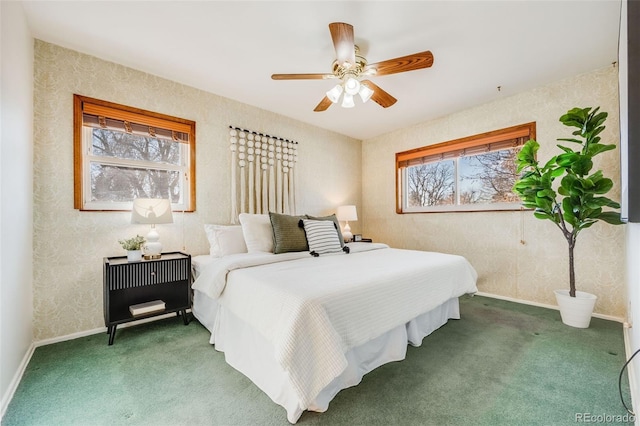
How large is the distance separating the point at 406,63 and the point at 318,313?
1845mm

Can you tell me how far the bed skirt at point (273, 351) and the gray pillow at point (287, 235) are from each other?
795 mm

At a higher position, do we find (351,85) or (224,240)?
(351,85)

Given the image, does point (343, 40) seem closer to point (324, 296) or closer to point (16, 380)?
point (324, 296)

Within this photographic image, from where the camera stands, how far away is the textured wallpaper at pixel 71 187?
2.14 m

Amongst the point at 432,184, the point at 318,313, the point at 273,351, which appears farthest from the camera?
the point at 432,184

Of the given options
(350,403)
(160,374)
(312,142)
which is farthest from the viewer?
(312,142)

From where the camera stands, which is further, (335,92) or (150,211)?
(150,211)

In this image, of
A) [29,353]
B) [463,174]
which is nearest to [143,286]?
[29,353]

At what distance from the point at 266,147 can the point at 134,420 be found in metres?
2.89

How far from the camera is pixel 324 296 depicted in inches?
55.7

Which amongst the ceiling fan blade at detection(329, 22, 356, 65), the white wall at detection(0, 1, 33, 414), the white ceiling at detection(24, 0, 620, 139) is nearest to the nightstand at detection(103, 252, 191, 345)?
the white wall at detection(0, 1, 33, 414)

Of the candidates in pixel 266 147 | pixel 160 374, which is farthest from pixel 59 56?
pixel 160 374

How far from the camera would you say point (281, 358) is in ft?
4.05

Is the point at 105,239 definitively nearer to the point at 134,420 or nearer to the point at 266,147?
the point at 134,420
